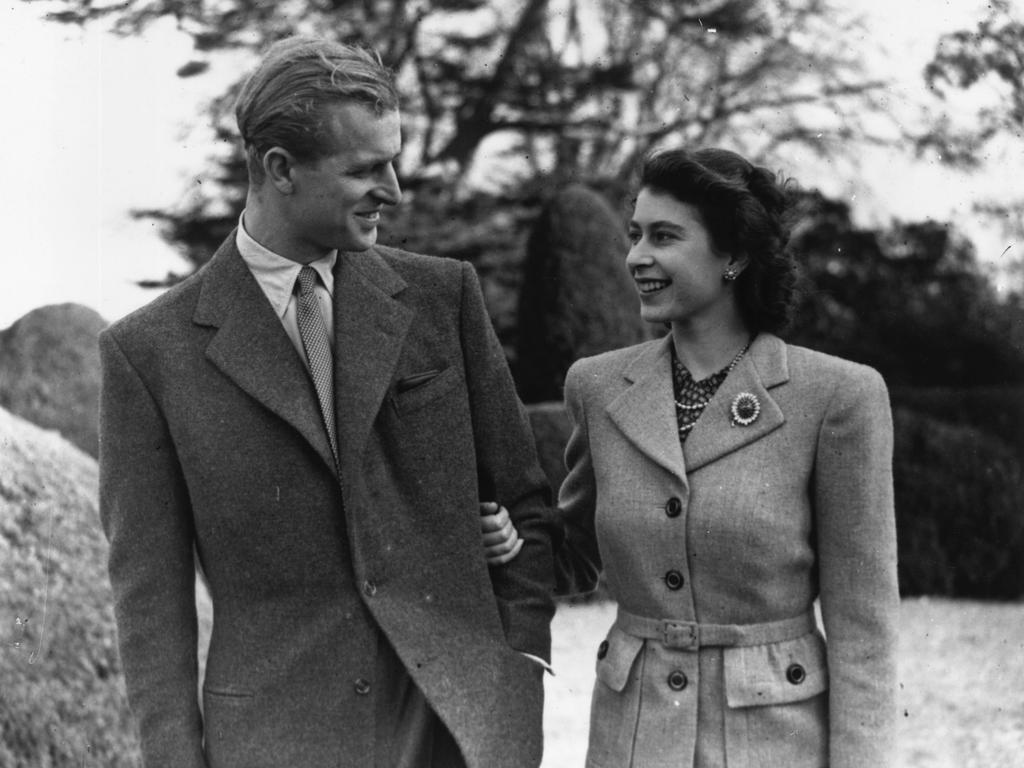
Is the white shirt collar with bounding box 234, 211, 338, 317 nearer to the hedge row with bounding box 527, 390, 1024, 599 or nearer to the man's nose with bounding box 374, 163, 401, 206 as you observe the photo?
the man's nose with bounding box 374, 163, 401, 206

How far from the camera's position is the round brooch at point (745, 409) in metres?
2.62

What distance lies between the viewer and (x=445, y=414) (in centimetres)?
268

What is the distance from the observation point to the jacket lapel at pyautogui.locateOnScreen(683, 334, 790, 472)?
2613 mm

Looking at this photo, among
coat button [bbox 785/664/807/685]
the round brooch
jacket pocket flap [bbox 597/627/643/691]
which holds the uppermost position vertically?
the round brooch

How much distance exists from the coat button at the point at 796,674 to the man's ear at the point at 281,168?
133cm

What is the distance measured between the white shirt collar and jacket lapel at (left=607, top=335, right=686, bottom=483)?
669 millimetres

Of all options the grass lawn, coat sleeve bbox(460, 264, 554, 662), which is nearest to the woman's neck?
coat sleeve bbox(460, 264, 554, 662)

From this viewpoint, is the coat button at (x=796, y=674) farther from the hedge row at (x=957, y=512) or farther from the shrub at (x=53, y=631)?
the hedge row at (x=957, y=512)

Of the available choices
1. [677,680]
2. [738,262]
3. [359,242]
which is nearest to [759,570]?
[677,680]

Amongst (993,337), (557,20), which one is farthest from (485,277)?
(993,337)

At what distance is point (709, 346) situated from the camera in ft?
9.04

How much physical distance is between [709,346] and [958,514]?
7.18 m

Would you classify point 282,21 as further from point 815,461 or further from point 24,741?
point 815,461

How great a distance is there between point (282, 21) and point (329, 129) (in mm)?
8099
